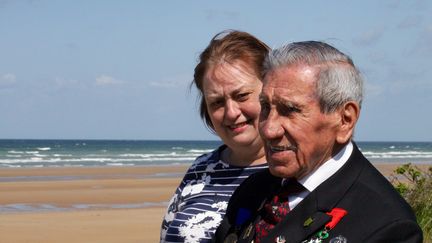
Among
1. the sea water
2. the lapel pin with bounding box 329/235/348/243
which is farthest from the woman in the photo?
the sea water

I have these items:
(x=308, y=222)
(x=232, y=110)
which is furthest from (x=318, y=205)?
(x=232, y=110)

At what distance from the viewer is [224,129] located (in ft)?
11.4

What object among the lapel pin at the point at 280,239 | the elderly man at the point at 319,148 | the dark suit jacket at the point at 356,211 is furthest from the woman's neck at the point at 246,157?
the lapel pin at the point at 280,239

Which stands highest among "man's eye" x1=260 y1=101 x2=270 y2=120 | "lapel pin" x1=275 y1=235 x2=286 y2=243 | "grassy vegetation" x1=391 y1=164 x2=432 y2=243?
"man's eye" x1=260 y1=101 x2=270 y2=120

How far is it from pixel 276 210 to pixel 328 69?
0.51m

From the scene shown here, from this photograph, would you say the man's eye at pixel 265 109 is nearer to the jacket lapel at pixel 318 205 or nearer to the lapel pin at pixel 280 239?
the jacket lapel at pixel 318 205

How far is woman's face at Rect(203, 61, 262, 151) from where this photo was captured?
3.38 m

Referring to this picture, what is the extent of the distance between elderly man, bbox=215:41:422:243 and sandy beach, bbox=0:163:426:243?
9014mm

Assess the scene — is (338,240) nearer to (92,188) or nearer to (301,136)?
(301,136)

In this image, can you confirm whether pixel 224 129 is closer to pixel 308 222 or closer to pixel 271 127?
pixel 271 127

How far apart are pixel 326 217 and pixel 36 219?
1209 cm

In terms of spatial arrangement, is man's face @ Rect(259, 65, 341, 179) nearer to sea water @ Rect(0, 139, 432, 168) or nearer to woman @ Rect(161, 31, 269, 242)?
woman @ Rect(161, 31, 269, 242)

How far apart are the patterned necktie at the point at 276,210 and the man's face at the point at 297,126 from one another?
4.4 inches

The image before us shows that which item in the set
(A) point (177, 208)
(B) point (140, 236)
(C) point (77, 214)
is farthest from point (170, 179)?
A: (A) point (177, 208)
